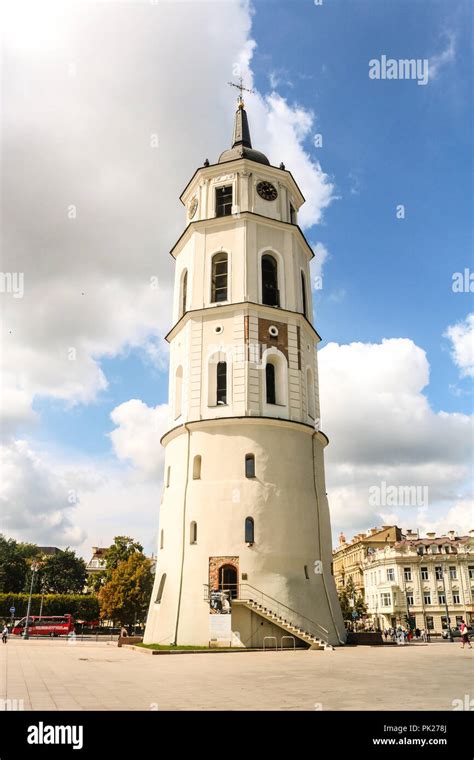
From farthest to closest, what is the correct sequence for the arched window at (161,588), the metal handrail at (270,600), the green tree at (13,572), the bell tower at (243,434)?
1. the green tree at (13,572)
2. the arched window at (161,588)
3. the bell tower at (243,434)
4. the metal handrail at (270,600)

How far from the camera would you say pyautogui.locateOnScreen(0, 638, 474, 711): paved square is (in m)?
9.90

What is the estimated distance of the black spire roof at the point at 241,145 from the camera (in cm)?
3641

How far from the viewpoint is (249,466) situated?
28.2 metres

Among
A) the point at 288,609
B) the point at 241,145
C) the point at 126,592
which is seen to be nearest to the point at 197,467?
the point at 288,609

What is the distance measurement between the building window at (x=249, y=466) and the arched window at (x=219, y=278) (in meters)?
9.41

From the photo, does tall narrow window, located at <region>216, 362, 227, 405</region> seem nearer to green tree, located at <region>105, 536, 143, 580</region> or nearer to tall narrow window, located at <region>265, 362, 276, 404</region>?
tall narrow window, located at <region>265, 362, 276, 404</region>

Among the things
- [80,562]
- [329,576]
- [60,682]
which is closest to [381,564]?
[80,562]

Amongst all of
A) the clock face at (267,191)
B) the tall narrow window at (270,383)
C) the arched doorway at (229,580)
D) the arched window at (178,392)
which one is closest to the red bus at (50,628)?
the arched window at (178,392)

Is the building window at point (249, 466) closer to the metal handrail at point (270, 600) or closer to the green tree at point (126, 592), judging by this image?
the metal handrail at point (270, 600)

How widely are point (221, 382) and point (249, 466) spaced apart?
5.16 m

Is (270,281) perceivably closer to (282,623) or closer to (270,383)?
(270,383)

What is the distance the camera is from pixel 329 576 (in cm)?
2964
